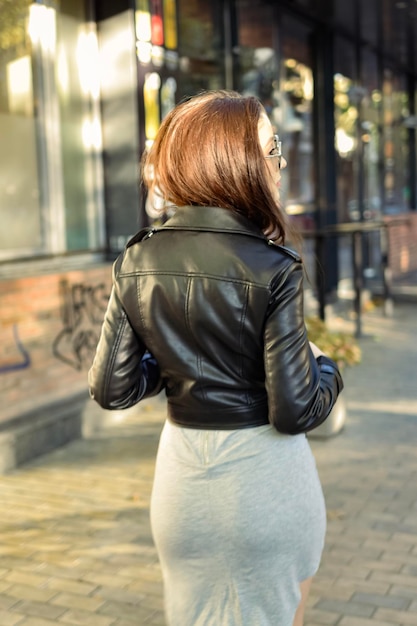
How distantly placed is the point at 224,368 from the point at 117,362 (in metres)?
0.29

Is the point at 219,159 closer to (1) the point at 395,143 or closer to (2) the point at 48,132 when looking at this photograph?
(2) the point at 48,132

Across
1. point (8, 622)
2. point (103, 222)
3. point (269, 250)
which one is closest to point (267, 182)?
point (269, 250)

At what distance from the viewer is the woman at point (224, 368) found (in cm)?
210

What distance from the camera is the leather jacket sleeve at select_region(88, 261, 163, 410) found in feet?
7.40

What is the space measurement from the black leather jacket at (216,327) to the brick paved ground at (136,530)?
6.37 feet

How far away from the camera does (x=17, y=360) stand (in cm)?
643

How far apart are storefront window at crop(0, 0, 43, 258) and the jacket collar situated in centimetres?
483

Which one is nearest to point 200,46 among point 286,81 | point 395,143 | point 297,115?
point 286,81

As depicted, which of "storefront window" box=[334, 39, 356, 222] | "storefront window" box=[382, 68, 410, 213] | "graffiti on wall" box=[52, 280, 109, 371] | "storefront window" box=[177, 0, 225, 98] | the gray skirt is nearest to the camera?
the gray skirt

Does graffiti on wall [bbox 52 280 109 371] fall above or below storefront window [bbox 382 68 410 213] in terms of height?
below

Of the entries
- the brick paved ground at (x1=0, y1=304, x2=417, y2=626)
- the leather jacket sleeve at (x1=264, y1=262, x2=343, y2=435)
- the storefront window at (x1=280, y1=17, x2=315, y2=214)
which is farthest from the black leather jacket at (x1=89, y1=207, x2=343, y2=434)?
the storefront window at (x1=280, y1=17, x2=315, y2=214)

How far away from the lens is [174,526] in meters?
2.25

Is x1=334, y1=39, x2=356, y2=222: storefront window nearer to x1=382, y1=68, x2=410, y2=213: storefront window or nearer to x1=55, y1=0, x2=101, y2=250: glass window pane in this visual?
x1=382, y1=68, x2=410, y2=213: storefront window

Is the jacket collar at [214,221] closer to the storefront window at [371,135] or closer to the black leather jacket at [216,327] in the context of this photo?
the black leather jacket at [216,327]
